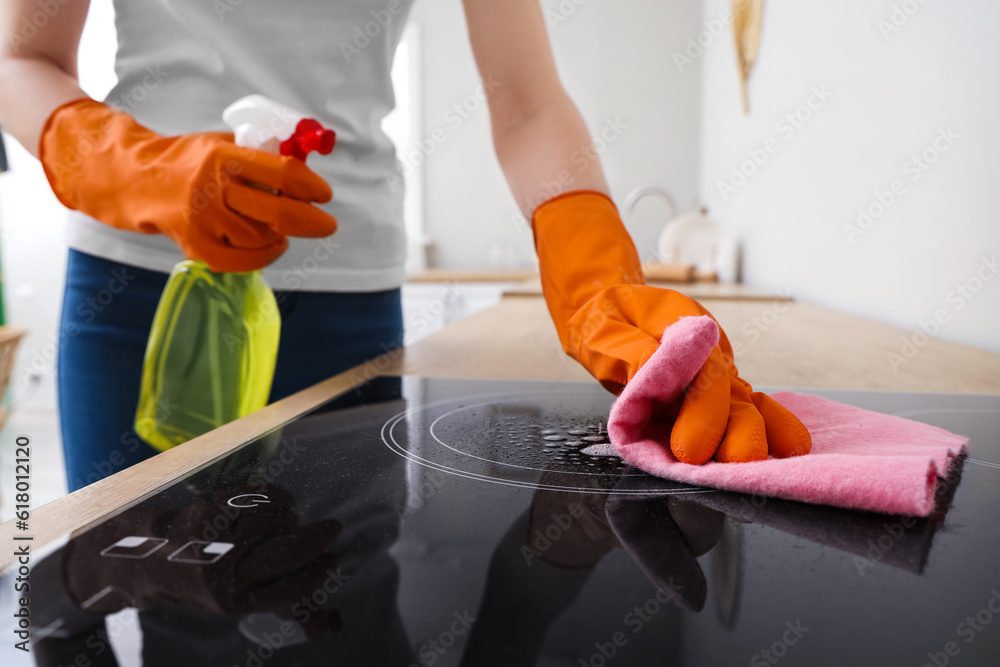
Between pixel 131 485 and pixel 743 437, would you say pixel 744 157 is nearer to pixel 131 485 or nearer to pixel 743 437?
pixel 743 437

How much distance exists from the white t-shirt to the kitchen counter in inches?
6.4

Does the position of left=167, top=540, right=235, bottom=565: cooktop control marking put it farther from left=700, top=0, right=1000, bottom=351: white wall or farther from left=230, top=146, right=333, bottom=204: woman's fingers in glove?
left=700, top=0, right=1000, bottom=351: white wall

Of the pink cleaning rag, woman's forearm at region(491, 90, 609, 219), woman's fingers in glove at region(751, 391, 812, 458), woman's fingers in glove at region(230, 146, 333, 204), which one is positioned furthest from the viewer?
woman's forearm at region(491, 90, 609, 219)

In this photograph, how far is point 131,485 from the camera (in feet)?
1.42

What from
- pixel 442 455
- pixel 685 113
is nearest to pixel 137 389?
pixel 442 455

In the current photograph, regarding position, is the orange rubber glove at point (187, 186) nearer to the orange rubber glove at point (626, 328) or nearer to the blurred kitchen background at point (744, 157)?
the orange rubber glove at point (626, 328)

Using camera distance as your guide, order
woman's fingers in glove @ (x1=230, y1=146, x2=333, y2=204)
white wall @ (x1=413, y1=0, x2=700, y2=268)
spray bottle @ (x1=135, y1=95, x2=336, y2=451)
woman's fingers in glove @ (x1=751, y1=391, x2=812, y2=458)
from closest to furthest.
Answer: woman's fingers in glove @ (x1=751, y1=391, x2=812, y2=458), woman's fingers in glove @ (x1=230, y1=146, x2=333, y2=204), spray bottle @ (x1=135, y1=95, x2=336, y2=451), white wall @ (x1=413, y1=0, x2=700, y2=268)

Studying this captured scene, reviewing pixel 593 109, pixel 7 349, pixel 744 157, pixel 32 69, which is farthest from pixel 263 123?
pixel 593 109

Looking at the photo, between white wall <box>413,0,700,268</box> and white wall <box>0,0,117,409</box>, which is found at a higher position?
white wall <box>413,0,700,268</box>

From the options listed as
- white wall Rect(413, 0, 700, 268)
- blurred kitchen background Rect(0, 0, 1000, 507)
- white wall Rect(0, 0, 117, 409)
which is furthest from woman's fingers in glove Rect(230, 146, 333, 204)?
white wall Rect(0, 0, 117, 409)

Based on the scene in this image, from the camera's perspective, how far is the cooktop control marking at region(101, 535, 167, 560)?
334mm

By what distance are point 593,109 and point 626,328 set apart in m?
3.22

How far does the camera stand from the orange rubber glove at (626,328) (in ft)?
1.55

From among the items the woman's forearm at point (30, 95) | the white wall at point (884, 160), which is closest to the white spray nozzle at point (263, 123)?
the woman's forearm at point (30, 95)
